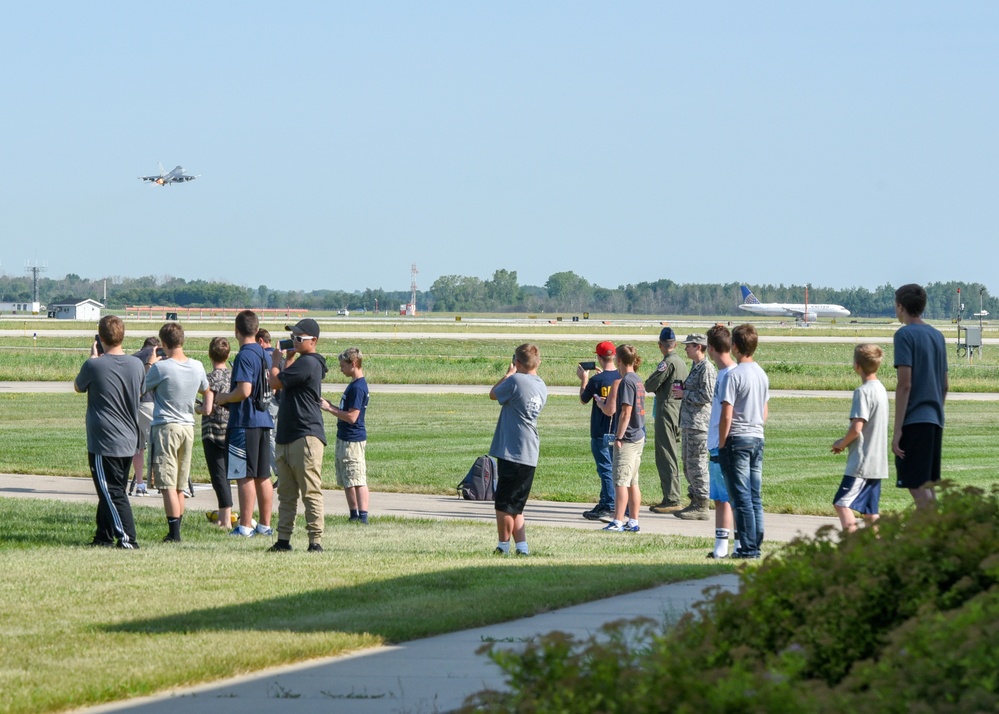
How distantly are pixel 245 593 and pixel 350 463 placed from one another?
4.03 m

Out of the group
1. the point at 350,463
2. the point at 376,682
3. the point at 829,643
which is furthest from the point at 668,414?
the point at 829,643

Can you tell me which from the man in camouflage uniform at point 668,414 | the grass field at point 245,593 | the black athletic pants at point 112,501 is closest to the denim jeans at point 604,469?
the man in camouflage uniform at point 668,414

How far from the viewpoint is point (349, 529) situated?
12.2 meters

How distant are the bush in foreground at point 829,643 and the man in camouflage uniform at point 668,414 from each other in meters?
7.96

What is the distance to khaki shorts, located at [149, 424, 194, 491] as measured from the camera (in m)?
11.0

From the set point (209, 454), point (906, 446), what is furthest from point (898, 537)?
point (209, 454)

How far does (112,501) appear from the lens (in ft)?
35.0

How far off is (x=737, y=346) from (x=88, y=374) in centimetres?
548

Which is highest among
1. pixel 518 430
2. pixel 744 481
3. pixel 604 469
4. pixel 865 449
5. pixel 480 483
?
pixel 518 430

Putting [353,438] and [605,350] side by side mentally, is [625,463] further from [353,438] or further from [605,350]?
[353,438]

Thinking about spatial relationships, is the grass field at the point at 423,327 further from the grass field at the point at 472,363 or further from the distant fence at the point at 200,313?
the grass field at the point at 472,363

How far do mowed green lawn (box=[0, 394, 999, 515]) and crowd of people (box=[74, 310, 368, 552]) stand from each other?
14.2 ft

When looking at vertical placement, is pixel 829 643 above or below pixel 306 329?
below

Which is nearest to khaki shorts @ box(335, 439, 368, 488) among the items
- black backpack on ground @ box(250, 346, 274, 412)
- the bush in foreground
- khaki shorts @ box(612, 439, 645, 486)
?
black backpack on ground @ box(250, 346, 274, 412)
